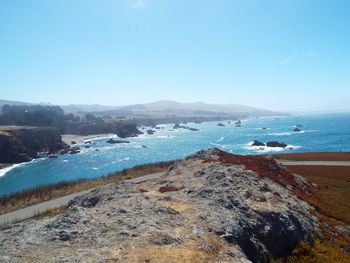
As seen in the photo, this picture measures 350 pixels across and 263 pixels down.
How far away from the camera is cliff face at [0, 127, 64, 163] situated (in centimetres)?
8875

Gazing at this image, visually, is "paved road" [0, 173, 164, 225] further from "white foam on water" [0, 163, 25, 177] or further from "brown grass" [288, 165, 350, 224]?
"white foam on water" [0, 163, 25, 177]

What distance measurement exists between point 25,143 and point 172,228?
4738 inches

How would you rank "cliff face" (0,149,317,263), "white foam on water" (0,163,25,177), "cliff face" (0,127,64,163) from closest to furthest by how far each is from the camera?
"cliff face" (0,149,317,263) < "white foam on water" (0,163,25,177) < "cliff face" (0,127,64,163)

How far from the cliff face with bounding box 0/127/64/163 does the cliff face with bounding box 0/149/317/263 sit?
304 ft

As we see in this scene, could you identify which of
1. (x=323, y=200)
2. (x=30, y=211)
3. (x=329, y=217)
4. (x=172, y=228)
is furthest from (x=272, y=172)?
(x=30, y=211)

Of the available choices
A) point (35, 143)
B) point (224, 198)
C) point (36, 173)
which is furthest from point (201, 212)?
point (35, 143)

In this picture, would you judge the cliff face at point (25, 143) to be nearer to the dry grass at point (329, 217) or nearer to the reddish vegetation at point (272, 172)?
the reddish vegetation at point (272, 172)

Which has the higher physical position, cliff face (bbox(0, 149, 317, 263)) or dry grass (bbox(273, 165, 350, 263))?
cliff face (bbox(0, 149, 317, 263))

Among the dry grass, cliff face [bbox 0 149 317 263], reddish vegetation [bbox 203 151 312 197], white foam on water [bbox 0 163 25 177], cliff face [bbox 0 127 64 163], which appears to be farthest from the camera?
cliff face [bbox 0 127 64 163]

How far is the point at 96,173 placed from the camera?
228 feet

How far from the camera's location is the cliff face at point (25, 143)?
3494 inches

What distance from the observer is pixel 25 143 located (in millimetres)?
105125

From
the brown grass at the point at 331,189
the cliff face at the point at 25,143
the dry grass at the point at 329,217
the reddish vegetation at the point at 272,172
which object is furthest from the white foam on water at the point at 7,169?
the brown grass at the point at 331,189

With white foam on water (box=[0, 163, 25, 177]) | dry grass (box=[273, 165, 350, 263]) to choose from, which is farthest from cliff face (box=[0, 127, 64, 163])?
dry grass (box=[273, 165, 350, 263])
